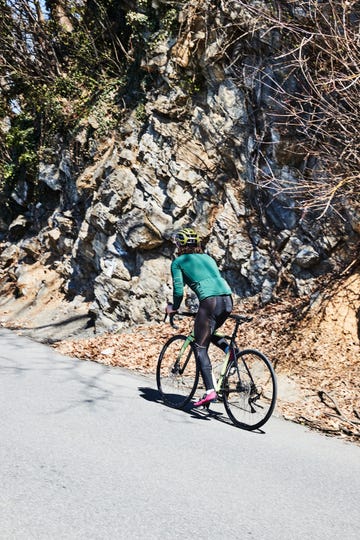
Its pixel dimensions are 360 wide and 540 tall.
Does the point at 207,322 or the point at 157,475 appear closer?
the point at 157,475

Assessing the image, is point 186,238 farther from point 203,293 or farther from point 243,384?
point 243,384

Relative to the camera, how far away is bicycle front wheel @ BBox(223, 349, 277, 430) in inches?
261

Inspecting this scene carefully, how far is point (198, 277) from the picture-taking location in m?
7.06

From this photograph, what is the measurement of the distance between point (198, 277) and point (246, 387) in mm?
1431

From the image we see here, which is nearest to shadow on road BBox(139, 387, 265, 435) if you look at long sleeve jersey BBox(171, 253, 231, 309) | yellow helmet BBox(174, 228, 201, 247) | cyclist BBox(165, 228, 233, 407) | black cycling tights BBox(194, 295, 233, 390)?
cyclist BBox(165, 228, 233, 407)

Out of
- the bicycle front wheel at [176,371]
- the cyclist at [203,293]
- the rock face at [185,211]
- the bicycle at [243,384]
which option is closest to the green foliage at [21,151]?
the rock face at [185,211]

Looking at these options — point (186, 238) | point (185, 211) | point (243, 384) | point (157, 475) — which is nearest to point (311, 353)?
point (243, 384)

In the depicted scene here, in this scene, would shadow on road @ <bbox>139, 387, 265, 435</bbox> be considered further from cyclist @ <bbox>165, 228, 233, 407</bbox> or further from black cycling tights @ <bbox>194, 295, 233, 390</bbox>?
black cycling tights @ <bbox>194, 295, 233, 390</bbox>

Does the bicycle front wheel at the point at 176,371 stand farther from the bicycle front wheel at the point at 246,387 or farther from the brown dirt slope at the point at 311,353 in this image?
the brown dirt slope at the point at 311,353

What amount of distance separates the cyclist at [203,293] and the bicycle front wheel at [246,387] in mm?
262

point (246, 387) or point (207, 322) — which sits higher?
point (207, 322)

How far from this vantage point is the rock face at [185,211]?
11.4 m

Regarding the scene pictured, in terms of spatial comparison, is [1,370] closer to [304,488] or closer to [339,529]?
[304,488]

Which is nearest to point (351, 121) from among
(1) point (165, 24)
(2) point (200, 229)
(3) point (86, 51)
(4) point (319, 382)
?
(4) point (319, 382)
